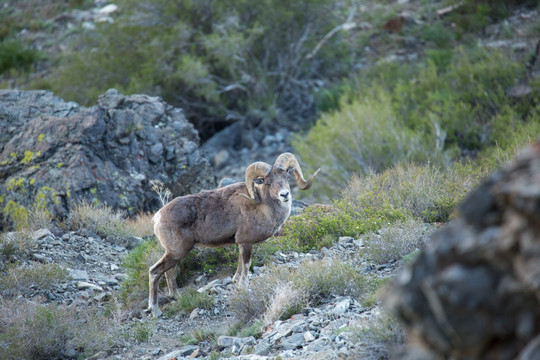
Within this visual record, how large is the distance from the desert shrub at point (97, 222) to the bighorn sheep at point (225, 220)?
312 cm

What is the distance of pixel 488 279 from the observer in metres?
2.22

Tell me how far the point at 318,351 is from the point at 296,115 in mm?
21233

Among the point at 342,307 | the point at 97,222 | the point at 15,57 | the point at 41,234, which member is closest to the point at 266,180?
the point at 342,307

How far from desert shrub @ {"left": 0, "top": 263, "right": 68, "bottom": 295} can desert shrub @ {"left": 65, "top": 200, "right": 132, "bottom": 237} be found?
2.19 m

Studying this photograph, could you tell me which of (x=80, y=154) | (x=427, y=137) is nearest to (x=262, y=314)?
(x=80, y=154)

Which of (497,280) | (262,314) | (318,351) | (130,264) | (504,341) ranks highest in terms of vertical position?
(497,280)

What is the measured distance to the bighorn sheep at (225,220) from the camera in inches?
301

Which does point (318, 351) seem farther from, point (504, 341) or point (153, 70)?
point (153, 70)

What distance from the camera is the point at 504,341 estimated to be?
7.34 ft

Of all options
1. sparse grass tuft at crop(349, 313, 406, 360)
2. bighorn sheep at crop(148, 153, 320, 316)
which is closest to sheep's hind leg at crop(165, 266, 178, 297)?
bighorn sheep at crop(148, 153, 320, 316)

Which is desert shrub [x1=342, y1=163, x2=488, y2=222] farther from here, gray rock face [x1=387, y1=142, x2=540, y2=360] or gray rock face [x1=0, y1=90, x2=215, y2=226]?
gray rock face [x1=387, y1=142, x2=540, y2=360]

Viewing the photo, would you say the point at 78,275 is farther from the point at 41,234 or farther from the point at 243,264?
the point at 243,264

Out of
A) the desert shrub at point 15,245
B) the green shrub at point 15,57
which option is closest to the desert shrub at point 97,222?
the desert shrub at point 15,245

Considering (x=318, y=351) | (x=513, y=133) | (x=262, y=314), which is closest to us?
(x=318, y=351)
